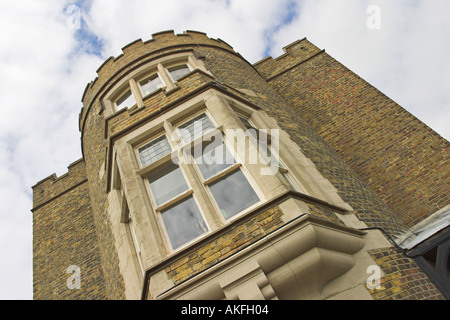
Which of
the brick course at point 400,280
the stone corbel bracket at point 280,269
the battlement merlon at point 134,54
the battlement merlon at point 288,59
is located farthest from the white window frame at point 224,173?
the battlement merlon at point 288,59

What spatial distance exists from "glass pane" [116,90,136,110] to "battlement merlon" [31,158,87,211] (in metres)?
3.57

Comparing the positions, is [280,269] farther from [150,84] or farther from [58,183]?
[58,183]

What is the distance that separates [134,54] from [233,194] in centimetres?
603

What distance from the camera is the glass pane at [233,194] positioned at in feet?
15.8

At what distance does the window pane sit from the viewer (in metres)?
6.18

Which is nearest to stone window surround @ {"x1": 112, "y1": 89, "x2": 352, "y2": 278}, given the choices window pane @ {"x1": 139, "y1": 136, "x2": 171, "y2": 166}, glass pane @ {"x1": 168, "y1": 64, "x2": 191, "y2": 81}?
Answer: window pane @ {"x1": 139, "y1": 136, "x2": 171, "y2": 166}

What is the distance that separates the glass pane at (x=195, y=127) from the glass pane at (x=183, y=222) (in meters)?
1.41

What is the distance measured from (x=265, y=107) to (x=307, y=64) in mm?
4526

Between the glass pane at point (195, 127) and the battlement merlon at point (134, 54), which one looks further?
the battlement merlon at point (134, 54)

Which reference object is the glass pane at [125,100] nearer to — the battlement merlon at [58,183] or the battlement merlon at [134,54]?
the battlement merlon at [134,54]

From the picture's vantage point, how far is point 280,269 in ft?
13.1

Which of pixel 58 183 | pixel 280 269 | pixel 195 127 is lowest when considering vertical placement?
pixel 280 269

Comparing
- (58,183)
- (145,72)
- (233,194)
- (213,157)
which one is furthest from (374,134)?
(58,183)

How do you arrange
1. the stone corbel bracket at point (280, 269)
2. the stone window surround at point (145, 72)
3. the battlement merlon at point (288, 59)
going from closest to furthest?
1. the stone corbel bracket at point (280, 269)
2. the stone window surround at point (145, 72)
3. the battlement merlon at point (288, 59)
